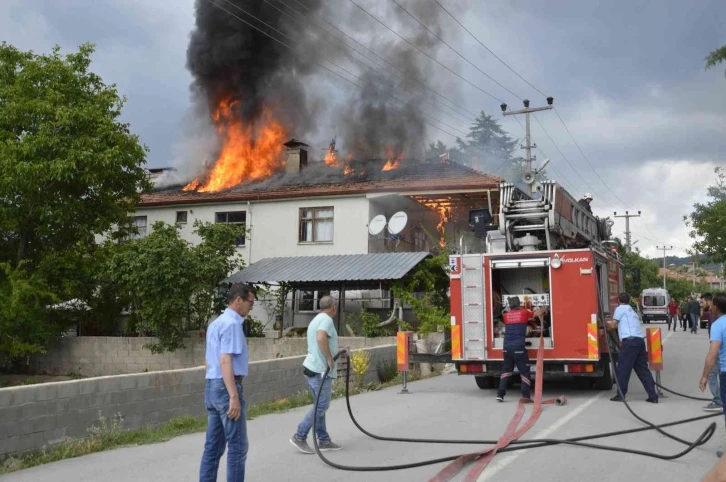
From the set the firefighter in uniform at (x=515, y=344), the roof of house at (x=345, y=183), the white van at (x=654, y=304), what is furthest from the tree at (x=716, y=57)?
the white van at (x=654, y=304)

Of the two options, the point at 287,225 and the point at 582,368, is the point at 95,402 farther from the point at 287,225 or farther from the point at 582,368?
the point at 287,225

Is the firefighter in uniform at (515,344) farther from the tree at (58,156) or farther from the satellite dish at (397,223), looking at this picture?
the tree at (58,156)

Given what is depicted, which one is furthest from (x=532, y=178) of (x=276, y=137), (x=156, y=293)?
(x=276, y=137)

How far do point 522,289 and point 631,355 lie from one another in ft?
8.52

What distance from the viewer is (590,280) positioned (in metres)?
10.7

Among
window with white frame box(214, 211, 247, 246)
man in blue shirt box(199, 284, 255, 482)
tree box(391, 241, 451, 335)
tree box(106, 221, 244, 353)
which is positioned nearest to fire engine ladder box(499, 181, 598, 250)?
man in blue shirt box(199, 284, 255, 482)

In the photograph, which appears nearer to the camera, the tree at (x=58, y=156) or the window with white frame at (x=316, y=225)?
the tree at (x=58, y=156)

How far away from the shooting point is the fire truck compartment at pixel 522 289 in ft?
36.6

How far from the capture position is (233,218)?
28984 mm

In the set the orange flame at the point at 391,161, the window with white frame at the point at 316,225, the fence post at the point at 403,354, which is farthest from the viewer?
the orange flame at the point at 391,161

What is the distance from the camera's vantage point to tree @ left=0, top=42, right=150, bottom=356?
72.3 ft

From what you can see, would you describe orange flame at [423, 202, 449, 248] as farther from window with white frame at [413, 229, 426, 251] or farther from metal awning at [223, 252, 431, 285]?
metal awning at [223, 252, 431, 285]

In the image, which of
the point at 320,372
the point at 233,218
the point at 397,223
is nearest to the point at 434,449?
the point at 320,372

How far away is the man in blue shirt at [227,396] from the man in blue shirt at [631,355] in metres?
7.15
